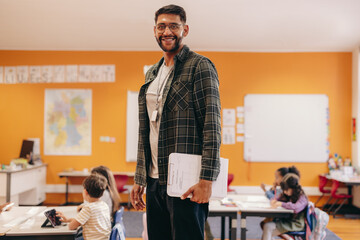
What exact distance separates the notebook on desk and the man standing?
0.09 feet

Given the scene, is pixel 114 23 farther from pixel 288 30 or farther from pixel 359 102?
pixel 359 102

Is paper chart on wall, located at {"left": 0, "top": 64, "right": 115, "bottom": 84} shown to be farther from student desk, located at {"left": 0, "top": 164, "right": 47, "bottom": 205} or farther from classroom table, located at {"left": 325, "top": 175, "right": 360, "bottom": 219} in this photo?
classroom table, located at {"left": 325, "top": 175, "right": 360, "bottom": 219}

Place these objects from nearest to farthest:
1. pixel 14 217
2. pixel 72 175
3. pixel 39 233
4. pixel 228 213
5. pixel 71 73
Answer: pixel 39 233, pixel 14 217, pixel 228 213, pixel 72 175, pixel 71 73

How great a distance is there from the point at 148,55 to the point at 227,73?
Result: 151 centimetres

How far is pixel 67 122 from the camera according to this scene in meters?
5.78

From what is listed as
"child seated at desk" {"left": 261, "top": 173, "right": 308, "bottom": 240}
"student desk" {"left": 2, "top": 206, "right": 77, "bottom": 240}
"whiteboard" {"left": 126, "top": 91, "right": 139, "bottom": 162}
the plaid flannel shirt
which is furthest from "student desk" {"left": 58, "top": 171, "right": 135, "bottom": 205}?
the plaid flannel shirt

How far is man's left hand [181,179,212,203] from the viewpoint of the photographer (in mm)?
1134

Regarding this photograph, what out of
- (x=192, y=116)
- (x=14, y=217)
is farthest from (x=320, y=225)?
(x=14, y=217)

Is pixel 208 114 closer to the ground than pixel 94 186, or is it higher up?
higher up

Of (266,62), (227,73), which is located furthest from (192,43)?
(266,62)

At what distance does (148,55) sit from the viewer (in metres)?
5.83

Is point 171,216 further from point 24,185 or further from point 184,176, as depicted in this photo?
point 24,185

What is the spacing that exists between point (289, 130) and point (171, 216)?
194 inches

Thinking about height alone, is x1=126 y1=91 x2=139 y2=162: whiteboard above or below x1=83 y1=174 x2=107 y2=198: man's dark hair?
above
